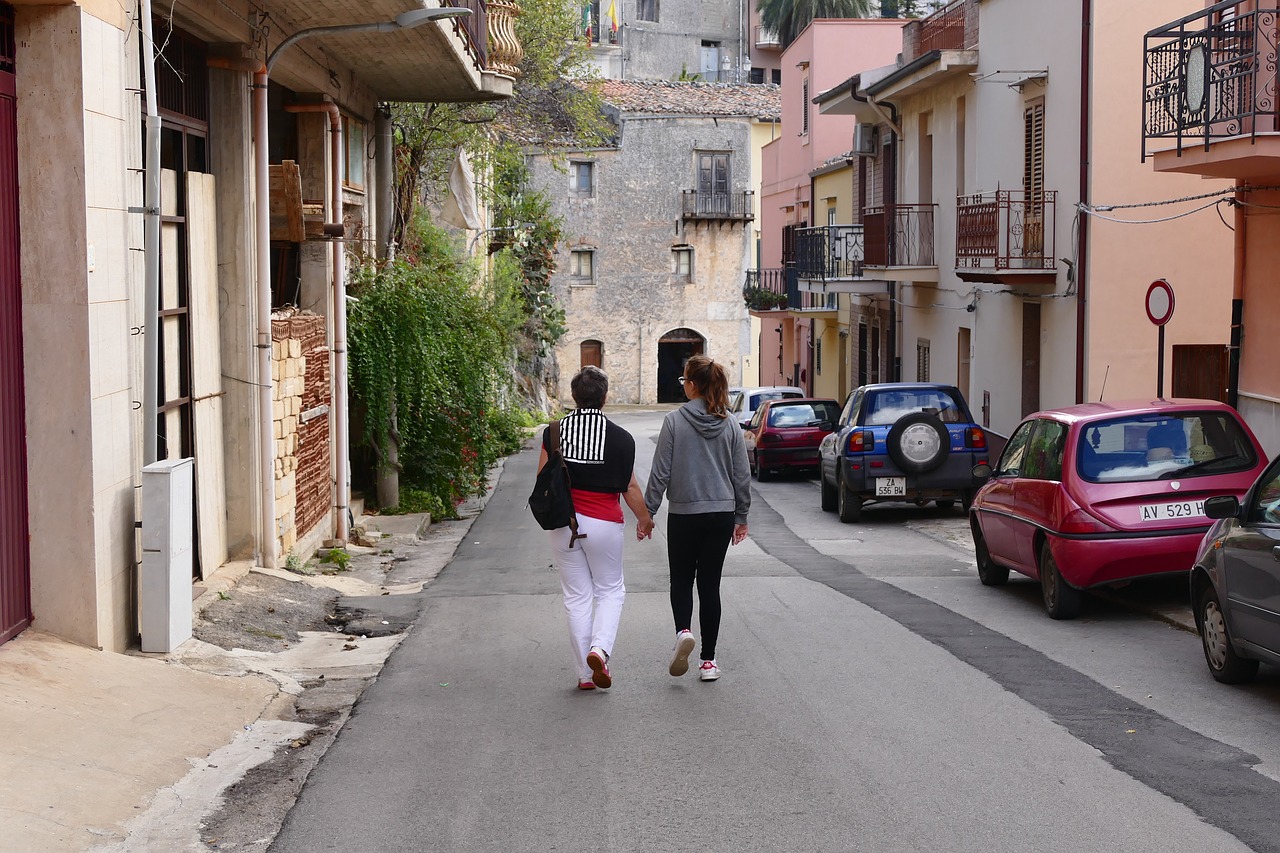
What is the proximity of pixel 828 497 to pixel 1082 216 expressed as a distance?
542 cm

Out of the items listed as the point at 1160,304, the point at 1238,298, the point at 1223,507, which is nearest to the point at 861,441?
the point at 1238,298

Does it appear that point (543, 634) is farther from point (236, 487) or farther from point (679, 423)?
point (236, 487)

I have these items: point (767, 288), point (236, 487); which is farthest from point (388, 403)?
point (767, 288)

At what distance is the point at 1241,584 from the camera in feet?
25.0

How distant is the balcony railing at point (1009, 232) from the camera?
2014cm

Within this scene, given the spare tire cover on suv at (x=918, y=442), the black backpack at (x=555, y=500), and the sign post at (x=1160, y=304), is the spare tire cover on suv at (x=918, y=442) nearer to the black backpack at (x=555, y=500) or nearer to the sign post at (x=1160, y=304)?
the sign post at (x=1160, y=304)

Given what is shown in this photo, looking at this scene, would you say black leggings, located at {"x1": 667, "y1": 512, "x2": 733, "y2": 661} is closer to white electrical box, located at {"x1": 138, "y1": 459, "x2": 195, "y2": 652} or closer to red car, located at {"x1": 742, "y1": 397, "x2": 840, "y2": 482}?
white electrical box, located at {"x1": 138, "y1": 459, "x2": 195, "y2": 652}

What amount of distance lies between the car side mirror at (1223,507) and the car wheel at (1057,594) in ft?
7.52

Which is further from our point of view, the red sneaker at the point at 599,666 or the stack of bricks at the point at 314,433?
the stack of bricks at the point at 314,433

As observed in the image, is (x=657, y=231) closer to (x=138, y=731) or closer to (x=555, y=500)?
(x=555, y=500)

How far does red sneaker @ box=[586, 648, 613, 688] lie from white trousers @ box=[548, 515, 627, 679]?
0.06m

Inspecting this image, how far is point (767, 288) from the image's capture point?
4500 centimetres

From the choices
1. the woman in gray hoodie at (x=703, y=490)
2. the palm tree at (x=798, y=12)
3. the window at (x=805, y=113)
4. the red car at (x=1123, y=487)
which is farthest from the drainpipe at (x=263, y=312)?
the palm tree at (x=798, y=12)

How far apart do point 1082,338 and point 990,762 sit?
13755mm
